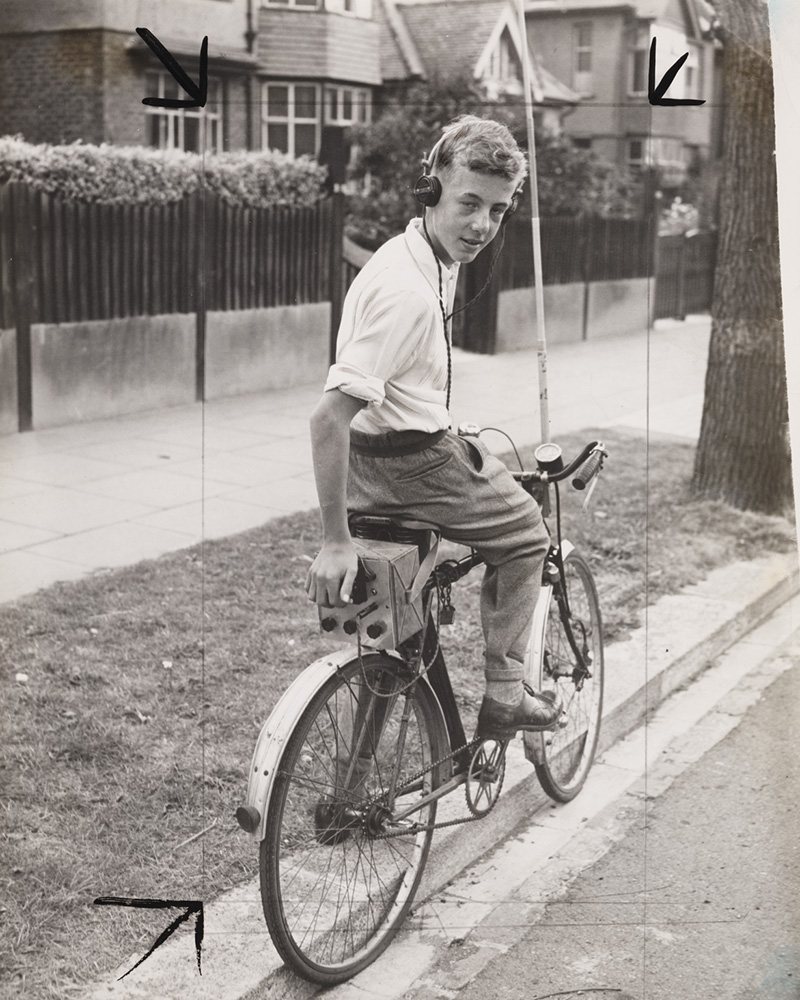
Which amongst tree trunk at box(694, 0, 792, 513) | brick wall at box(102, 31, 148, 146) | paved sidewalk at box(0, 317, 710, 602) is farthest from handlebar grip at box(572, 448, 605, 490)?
tree trunk at box(694, 0, 792, 513)

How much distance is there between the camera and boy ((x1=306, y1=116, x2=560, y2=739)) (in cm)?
301

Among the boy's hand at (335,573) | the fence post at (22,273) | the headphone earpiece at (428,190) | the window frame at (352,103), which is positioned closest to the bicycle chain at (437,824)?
the boy's hand at (335,573)

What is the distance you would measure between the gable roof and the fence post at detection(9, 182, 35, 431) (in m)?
2.51

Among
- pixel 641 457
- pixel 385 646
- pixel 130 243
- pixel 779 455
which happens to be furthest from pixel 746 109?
pixel 385 646

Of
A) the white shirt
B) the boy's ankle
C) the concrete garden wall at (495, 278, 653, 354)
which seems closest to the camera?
the white shirt

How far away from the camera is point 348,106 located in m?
5.94

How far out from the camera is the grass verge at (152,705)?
327cm

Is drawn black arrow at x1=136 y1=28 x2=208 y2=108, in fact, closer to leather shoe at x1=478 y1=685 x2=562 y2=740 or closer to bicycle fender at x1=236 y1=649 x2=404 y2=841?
bicycle fender at x1=236 y1=649 x2=404 y2=841

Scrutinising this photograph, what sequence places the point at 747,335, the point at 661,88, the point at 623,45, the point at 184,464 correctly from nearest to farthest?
1. the point at 661,88
2. the point at 623,45
3. the point at 184,464
4. the point at 747,335

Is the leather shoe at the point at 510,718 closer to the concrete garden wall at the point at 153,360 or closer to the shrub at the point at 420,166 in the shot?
the shrub at the point at 420,166

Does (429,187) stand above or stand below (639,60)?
below

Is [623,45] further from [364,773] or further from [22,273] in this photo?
[22,273]

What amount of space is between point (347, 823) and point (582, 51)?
3.26 meters

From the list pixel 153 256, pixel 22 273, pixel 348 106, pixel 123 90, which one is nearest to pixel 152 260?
pixel 153 256
